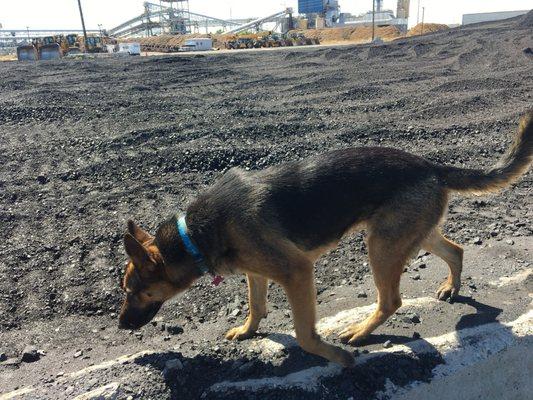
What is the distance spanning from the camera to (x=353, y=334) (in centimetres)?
352

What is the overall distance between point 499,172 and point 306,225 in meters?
1.61

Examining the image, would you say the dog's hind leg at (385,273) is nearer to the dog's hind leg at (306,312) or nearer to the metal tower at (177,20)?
the dog's hind leg at (306,312)

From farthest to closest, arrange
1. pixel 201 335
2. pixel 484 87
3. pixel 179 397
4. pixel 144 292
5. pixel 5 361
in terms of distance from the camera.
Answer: pixel 484 87 < pixel 201 335 < pixel 5 361 < pixel 144 292 < pixel 179 397

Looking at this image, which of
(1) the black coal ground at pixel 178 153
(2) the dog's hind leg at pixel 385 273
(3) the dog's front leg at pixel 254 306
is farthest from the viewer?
(1) the black coal ground at pixel 178 153

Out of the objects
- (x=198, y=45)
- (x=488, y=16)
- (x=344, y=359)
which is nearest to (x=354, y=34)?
(x=488, y=16)

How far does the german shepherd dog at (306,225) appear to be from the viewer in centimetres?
315

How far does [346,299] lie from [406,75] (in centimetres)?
1511

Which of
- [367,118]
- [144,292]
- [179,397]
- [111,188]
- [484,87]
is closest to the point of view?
[179,397]

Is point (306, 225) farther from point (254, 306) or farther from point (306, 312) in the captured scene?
point (254, 306)

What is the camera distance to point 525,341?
3.38m

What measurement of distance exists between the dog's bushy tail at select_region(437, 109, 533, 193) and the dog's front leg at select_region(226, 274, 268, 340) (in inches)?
64.9

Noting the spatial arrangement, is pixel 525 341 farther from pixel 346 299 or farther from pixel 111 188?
pixel 111 188

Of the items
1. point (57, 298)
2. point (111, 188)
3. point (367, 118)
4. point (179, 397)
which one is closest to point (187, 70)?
point (367, 118)

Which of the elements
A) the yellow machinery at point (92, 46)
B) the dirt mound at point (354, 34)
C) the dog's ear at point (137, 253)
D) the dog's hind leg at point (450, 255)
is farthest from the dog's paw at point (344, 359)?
the dirt mound at point (354, 34)
